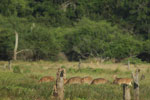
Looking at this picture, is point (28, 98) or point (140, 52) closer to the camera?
point (28, 98)

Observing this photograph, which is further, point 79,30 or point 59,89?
point 79,30

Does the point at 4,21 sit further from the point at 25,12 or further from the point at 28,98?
the point at 28,98

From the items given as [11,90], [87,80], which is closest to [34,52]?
[87,80]

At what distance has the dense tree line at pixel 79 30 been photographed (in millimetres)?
43656

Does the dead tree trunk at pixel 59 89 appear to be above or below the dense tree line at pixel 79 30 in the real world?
above

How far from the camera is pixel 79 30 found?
4634 cm

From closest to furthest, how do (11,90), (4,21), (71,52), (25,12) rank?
(11,90) → (4,21) → (71,52) → (25,12)

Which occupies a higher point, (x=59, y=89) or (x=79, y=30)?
(x=59, y=89)

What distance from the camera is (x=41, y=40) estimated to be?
4447 centimetres

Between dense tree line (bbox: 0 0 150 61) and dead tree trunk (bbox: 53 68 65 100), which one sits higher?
dead tree trunk (bbox: 53 68 65 100)

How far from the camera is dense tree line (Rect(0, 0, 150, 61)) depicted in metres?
43.7

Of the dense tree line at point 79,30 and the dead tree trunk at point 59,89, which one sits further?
the dense tree line at point 79,30

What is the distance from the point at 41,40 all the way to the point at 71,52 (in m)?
7.07

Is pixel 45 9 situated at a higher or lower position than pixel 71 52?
higher
